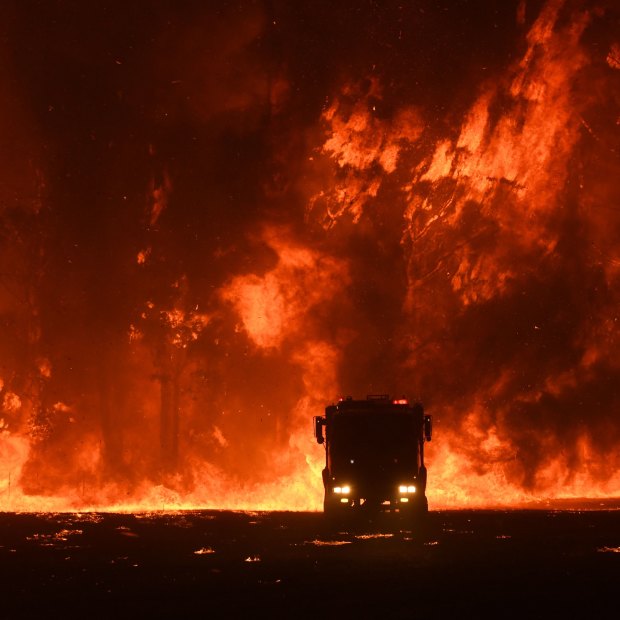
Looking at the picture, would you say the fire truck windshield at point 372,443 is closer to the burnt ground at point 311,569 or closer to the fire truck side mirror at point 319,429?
the fire truck side mirror at point 319,429

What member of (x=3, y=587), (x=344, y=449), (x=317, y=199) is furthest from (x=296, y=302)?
(x=3, y=587)

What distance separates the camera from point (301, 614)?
544 inches

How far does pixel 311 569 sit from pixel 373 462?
8902mm

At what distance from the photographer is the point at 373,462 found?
27578 mm

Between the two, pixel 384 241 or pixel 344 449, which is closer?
pixel 344 449

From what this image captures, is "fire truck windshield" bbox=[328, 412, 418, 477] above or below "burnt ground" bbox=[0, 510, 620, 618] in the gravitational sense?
above

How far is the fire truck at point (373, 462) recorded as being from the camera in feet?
90.3

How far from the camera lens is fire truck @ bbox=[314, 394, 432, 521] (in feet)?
90.3

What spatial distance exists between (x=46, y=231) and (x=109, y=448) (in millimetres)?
9796

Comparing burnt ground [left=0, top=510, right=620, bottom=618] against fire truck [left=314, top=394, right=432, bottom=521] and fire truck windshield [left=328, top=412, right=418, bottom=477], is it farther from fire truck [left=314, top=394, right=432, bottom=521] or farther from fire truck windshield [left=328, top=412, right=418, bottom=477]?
fire truck windshield [left=328, top=412, right=418, bottom=477]

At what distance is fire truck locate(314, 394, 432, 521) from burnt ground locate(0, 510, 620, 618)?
0.75 meters

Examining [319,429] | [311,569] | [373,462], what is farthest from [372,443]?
A: [311,569]

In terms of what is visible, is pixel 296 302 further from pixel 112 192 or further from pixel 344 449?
pixel 344 449

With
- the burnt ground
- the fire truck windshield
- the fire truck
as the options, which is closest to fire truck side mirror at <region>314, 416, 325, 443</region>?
the fire truck
